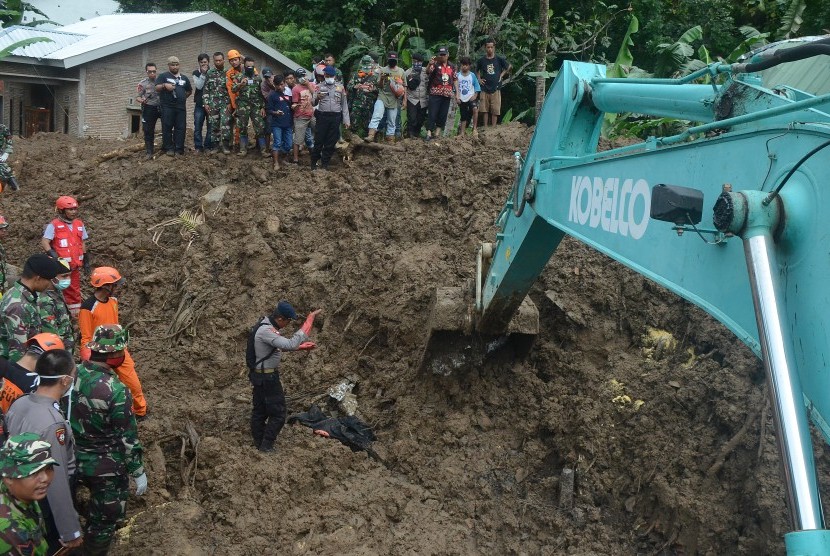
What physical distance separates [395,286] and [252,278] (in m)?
2.08

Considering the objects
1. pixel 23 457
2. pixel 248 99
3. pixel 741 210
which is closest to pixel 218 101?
pixel 248 99

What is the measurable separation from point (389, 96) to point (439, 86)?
79 centimetres

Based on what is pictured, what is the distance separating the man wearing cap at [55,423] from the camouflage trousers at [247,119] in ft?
25.6

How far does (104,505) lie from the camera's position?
17.3 feet

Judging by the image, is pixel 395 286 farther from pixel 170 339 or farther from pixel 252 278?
pixel 170 339

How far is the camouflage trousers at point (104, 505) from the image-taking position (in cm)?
527

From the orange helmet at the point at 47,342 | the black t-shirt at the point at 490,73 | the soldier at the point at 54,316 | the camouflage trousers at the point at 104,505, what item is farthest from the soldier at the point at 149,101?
the camouflage trousers at the point at 104,505

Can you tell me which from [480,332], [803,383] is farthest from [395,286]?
[803,383]

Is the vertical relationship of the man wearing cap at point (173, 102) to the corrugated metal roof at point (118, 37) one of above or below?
below

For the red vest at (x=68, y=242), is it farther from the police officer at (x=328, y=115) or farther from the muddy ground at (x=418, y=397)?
the police officer at (x=328, y=115)

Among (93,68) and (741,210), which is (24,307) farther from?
(93,68)

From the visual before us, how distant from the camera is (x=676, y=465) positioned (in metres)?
6.31

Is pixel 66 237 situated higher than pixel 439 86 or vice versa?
Result: pixel 439 86

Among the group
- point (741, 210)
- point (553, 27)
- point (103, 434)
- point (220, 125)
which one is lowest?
point (103, 434)
